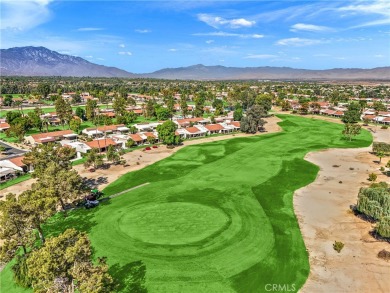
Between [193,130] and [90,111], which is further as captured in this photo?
[90,111]

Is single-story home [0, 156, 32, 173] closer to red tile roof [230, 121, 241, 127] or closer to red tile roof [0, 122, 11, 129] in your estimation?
red tile roof [0, 122, 11, 129]

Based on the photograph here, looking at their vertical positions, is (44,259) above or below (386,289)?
above

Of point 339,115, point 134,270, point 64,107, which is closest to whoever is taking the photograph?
point 134,270

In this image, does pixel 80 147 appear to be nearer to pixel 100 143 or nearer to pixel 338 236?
pixel 100 143

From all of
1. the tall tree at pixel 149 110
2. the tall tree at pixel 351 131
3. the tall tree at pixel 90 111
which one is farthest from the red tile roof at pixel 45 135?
the tall tree at pixel 351 131

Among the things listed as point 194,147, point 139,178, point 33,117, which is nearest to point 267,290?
point 139,178

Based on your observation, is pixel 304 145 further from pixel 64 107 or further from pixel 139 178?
pixel 64 107

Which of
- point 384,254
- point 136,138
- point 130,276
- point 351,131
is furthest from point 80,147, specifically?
point 351,131
